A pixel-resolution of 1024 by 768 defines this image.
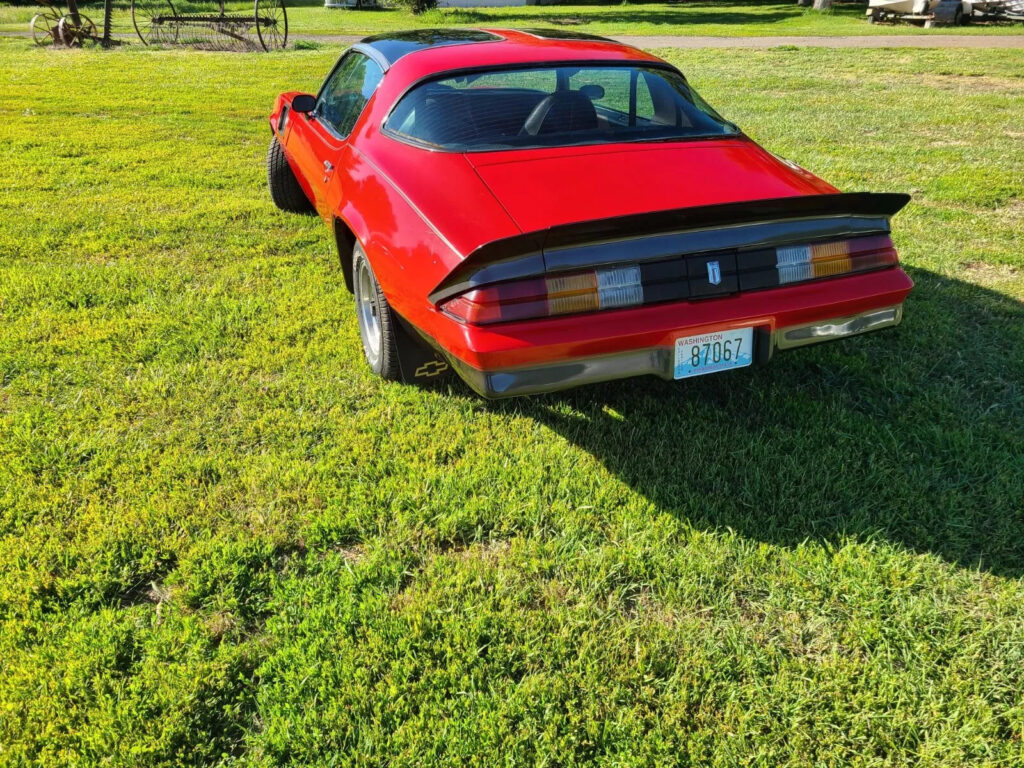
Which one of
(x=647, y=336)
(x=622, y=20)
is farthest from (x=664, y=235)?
(x=622, y=20)

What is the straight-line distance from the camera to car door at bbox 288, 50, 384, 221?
3.63 metres

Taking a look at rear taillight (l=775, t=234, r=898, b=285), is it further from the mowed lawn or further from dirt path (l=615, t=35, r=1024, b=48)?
dirt path (l=615, t=35, r=1024, b=48)

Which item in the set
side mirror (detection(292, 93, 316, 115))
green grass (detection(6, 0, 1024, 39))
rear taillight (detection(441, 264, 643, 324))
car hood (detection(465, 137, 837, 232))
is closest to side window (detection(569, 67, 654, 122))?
car hood (detection(465, 137, 837, 232))

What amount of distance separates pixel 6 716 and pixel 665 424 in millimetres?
2239

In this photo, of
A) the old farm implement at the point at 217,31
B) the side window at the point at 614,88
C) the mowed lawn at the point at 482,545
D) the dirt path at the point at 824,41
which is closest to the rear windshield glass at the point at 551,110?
the side window at the point at 614,88

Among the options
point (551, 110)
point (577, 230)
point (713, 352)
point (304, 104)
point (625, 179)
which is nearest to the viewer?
point (577, 230)

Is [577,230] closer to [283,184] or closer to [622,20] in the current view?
[283,184]

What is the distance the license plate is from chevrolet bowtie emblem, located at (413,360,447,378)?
1.12 metres

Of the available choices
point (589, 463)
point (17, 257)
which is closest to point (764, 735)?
point (589, 463)

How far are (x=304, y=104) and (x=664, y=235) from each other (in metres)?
2.81

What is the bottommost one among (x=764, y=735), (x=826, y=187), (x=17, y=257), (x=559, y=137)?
(x=764, y=735)

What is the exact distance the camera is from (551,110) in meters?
3.10

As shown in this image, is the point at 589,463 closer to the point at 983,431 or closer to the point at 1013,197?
the point at 983,431

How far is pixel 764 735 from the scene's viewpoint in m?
1.76
